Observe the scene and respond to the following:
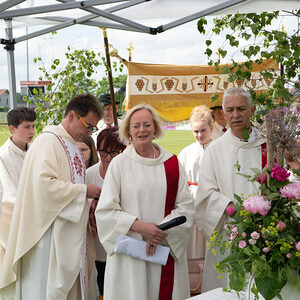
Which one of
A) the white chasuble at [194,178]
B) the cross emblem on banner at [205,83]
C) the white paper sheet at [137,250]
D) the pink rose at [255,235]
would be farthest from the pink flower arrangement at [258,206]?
the cross emblem on banner at [205,83]

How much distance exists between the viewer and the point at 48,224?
12.3 ft

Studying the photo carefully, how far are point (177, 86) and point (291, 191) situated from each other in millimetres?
5720

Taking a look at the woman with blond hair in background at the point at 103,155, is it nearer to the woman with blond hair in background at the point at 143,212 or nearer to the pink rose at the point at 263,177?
the woman with blond hair in background at the point at 143,212

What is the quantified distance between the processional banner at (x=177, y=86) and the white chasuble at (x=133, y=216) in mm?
3902

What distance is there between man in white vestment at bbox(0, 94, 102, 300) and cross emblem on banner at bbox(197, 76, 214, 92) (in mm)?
4096

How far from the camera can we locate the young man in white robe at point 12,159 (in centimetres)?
442

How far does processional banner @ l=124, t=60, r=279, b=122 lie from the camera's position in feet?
24.3

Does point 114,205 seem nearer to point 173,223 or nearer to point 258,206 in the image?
point 173,223

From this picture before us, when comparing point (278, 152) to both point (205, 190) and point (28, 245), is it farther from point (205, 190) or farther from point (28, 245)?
point (28, 245)

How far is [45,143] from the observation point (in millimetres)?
3750

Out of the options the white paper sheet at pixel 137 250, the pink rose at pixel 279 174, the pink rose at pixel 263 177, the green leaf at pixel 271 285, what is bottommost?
the white paper sheet at pixel 137 250

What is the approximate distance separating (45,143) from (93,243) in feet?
3.36

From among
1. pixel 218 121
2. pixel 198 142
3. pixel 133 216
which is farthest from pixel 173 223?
pixel 218 121

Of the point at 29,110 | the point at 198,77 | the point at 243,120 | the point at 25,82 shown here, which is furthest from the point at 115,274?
the point at 198,77
